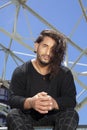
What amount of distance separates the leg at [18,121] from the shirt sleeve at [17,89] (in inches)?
3.0

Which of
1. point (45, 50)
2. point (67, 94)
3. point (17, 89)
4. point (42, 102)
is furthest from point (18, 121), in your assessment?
point (45, 50)

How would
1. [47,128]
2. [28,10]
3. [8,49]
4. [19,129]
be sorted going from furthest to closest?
[8,49] → [28,10] → [47,128] → [19,129]

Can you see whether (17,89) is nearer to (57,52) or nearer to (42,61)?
(42,61)

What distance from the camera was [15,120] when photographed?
3566mm

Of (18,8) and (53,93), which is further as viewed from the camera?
(18,8)

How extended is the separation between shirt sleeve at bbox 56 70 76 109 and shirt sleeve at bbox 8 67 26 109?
302mm

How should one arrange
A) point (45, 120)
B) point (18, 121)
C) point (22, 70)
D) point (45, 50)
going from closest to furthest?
point (18, 121), point (45, 120), point (45, 50), point (22, 70)

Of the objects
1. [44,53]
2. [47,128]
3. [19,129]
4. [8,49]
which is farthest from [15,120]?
[8,49]

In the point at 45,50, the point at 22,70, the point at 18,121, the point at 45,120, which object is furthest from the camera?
the point at 22,70

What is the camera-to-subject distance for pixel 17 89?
3.82 metres

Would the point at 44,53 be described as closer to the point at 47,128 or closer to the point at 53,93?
the point at 53,93

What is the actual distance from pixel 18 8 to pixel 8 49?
8.31 ft

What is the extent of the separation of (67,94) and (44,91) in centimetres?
19

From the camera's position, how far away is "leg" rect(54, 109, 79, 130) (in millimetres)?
3528
